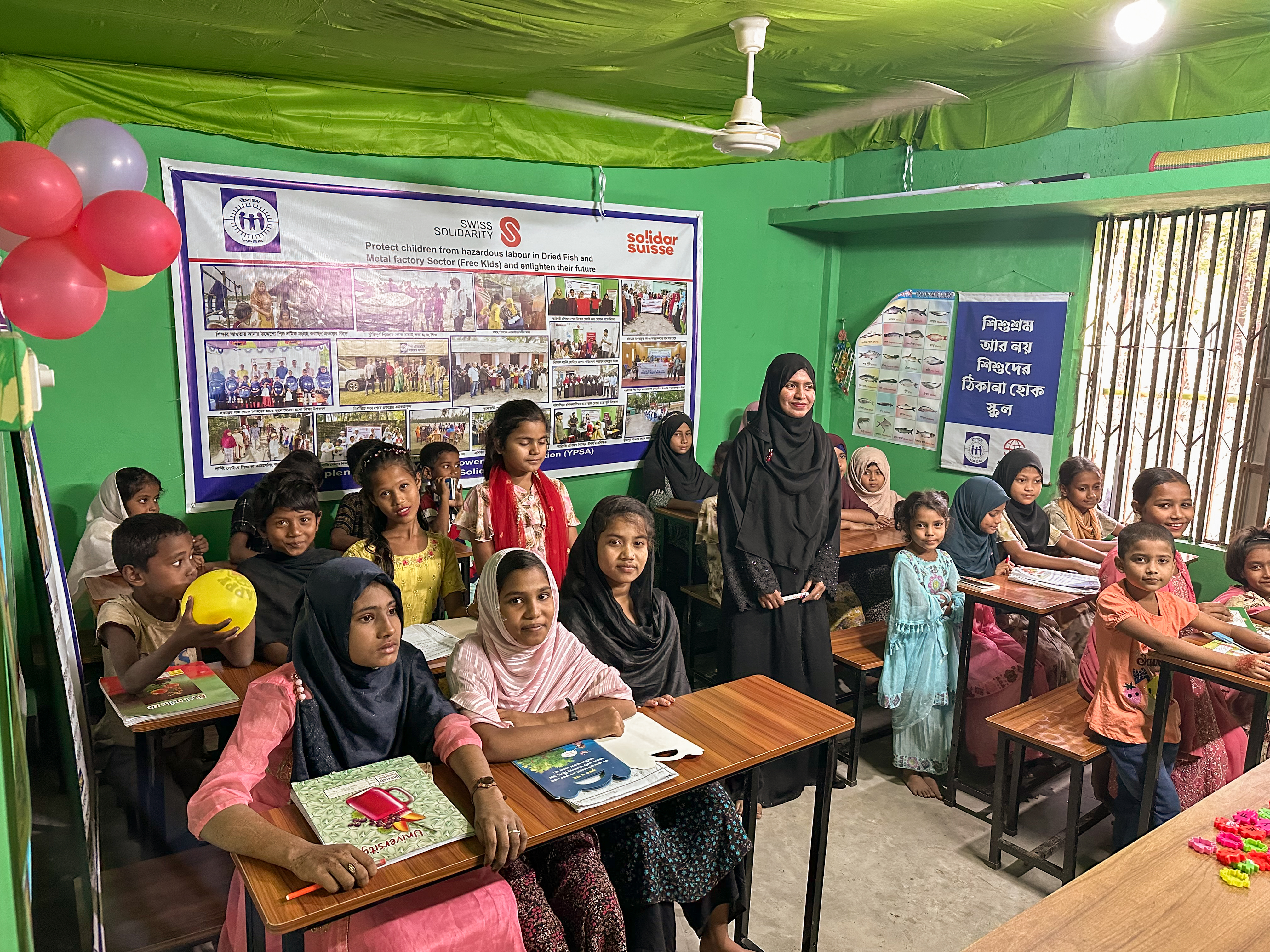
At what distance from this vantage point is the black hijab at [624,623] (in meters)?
2.55

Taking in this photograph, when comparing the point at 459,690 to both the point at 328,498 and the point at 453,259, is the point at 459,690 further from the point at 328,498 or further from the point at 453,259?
the point at 453,259

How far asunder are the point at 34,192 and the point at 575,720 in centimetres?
185

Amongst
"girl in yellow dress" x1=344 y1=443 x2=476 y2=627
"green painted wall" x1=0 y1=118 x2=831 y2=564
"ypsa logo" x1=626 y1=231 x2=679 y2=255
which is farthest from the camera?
"ypsa logo" x1=626 y1=231 x2=679 y2=255

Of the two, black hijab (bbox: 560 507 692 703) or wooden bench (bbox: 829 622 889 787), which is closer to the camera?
black hijab (bbox: 560 507 692 703)

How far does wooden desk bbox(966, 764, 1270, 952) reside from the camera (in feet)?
4.96

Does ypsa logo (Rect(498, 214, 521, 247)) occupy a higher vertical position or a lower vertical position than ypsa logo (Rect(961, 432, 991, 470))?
higher

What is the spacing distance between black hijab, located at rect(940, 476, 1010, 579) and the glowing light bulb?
1847 mm

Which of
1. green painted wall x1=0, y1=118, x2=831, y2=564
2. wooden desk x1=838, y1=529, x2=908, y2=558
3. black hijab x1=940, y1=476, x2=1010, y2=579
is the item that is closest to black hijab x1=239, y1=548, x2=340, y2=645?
green painted wall x1=0, y1=118, x2=831, y2=564

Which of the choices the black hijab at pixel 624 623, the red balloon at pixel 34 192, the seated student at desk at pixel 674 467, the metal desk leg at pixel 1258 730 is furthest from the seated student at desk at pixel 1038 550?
the red balloon at pixel 34 192

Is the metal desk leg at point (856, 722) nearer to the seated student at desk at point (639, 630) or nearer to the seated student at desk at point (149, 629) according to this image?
the seated student at desk at point (639, 630)

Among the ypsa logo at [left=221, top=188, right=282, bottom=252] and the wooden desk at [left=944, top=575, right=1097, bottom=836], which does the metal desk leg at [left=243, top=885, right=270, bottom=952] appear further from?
the ypsa logo at [left=221, top=188, right=282, bottom=252]

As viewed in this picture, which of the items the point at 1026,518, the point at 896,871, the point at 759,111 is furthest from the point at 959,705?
the point at 759,111

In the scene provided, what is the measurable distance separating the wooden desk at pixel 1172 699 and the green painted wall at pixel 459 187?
317 centimetres

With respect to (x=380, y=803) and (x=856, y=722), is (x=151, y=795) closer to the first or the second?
(x=380, y=803)
